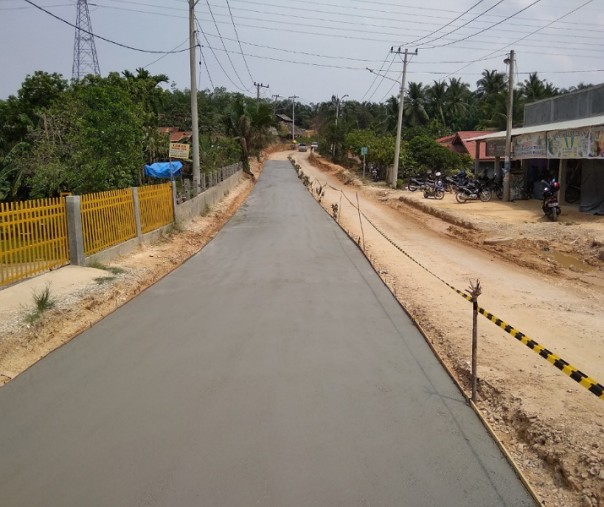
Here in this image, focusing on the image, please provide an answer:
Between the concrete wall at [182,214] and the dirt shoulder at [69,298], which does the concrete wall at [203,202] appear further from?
the dirt shoulder at [69,298]

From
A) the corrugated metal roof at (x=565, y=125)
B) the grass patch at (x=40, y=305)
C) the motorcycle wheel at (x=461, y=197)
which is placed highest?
the corrugated metal roof at (x=565, y=125)

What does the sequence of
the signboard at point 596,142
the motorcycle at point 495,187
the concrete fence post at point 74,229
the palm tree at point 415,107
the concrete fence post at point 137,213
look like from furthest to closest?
the palm tree at point 415,107
the motorcycle at point 495,187
the signboard at point 596,142
the concrete fence post at point 137,213
the concrete fence post at point 74,229

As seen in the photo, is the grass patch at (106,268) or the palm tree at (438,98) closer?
Result: the grass patch at (106,268)

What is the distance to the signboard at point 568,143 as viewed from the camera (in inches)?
789

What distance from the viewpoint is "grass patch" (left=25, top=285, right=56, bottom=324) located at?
312 inches

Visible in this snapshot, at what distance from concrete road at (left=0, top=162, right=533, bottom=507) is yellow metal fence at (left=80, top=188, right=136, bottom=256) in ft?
11.8

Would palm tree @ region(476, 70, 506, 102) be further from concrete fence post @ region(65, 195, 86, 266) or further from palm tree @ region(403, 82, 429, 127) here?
concrete fence post @ region(65, 195, 86, 266)

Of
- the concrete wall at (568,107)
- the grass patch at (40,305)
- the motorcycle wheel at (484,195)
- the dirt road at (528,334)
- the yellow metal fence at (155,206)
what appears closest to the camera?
the dirt road at (528,334)

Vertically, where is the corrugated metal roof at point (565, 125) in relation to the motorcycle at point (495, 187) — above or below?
above

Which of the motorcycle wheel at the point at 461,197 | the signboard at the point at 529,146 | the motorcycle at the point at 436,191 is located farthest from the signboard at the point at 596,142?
the motorcycle at the point at 436,191

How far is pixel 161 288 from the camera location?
10.9 metres

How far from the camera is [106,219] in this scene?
13.0m

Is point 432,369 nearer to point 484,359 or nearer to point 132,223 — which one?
point 484,359

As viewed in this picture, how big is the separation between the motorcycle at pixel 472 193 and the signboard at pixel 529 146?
7.17 ft
